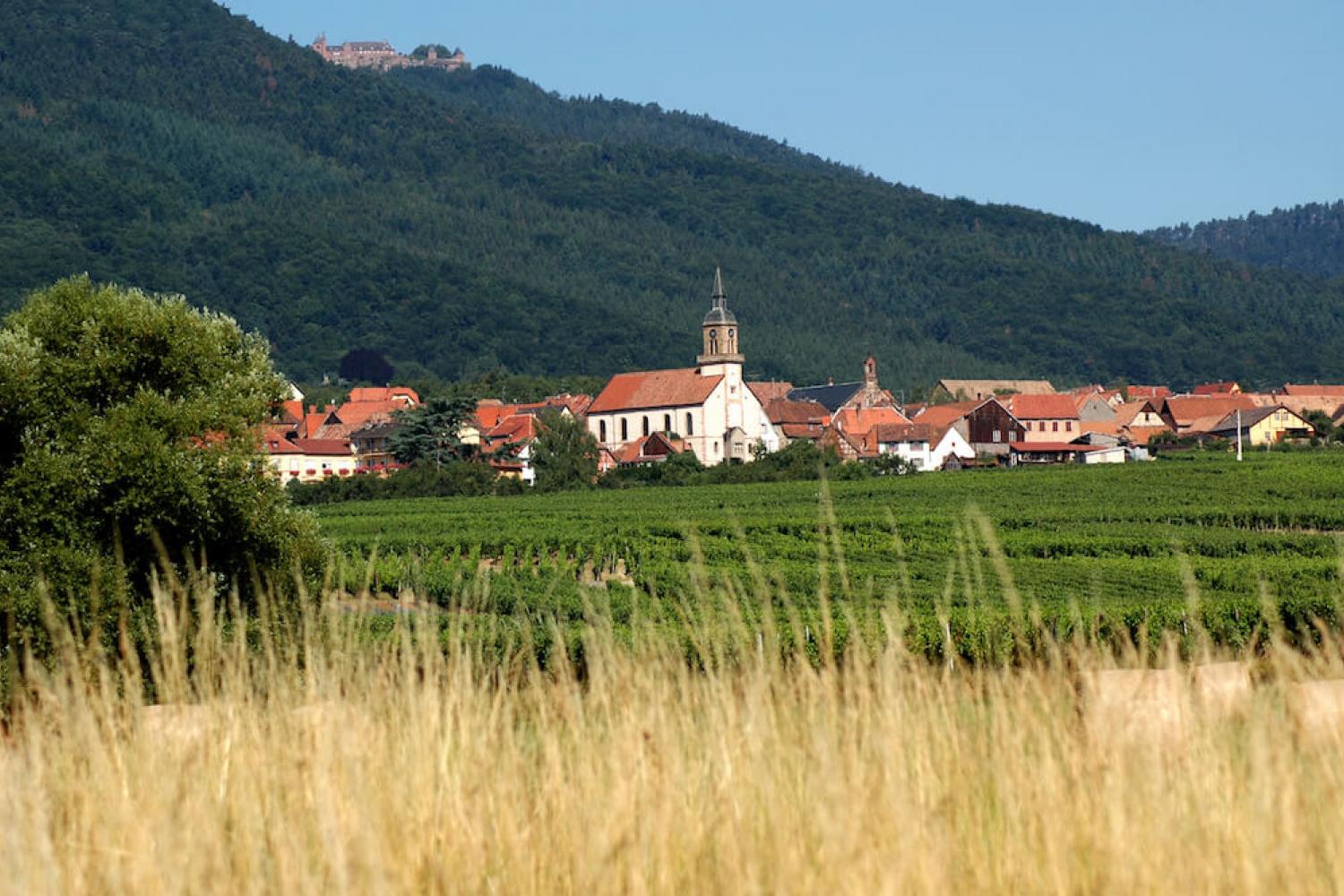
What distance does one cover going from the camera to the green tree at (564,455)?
9362 cm

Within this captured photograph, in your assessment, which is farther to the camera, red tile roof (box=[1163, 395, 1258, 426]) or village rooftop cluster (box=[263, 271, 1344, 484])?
red tile roof (box=[1163, 395, 1258, 426])

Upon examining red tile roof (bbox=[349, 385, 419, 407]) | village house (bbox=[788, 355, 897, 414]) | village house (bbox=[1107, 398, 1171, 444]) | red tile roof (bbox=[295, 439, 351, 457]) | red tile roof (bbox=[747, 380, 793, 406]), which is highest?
red tile roof (bbox=[349, 385, 419, 407])

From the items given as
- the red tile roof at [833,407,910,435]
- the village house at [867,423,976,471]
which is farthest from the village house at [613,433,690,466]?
the red tile roof at [833,407,910,435]

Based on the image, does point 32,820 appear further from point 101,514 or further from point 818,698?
point 101,514

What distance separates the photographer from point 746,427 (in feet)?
399

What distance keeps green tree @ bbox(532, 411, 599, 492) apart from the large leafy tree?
64.2 m

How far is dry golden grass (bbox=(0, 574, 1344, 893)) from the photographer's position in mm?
5352

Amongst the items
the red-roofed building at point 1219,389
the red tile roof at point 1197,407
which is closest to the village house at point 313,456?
the red tile roof at point 1197,407

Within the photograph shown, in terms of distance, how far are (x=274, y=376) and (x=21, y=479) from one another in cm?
584

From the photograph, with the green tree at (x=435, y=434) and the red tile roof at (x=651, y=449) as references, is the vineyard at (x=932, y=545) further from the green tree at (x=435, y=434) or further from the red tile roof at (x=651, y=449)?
the red tile roof at (x=651, y=449)

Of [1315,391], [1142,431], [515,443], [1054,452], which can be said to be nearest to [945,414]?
[1054,452]

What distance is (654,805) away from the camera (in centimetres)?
→ 593

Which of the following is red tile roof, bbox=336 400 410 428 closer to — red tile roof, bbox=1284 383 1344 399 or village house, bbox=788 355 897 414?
village house, bbox=788 355 897 414

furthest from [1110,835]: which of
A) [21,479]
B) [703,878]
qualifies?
[21,479]
